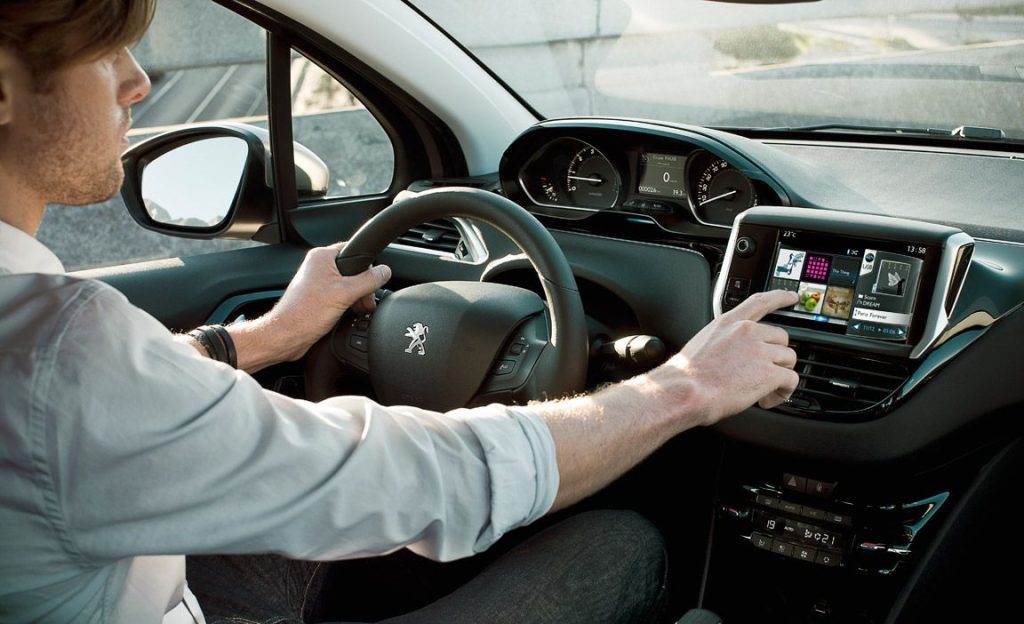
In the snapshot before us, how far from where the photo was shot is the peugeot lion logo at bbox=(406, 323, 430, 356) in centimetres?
192

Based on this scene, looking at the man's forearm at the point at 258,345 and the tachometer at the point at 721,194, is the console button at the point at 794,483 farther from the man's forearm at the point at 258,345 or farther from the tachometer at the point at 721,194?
the man's forearm at the point at 258,345

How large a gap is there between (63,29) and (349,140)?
2.77 metres

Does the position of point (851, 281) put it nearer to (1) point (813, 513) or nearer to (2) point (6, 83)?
(1) point (813, 513)

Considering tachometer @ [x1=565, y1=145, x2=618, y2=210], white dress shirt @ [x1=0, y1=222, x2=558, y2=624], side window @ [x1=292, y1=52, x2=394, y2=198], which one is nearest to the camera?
white dress shirt @ [x1=0, y1=222, x2=558, y2=624]

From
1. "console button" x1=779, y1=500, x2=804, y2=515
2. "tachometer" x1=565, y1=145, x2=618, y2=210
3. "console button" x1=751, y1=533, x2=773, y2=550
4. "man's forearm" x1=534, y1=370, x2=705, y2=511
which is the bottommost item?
"console button" x1=751, y1=533, x2=773, y2=550

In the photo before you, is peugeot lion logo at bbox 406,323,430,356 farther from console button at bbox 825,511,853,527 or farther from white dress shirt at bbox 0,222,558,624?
console button at bbox 825,511,853,527

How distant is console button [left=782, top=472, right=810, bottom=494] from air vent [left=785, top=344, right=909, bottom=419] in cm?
15

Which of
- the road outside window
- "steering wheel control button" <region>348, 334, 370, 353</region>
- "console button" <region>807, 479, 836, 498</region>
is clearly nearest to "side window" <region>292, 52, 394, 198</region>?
the road outside window

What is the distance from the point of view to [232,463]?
1082 millimetres

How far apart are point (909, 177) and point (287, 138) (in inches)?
62.2

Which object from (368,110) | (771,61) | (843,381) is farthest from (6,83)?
(771,61)

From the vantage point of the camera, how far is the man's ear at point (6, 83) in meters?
1.10

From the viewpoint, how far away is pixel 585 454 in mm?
1341

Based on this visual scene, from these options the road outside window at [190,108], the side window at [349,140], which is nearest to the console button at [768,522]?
the side window at [349,140]
